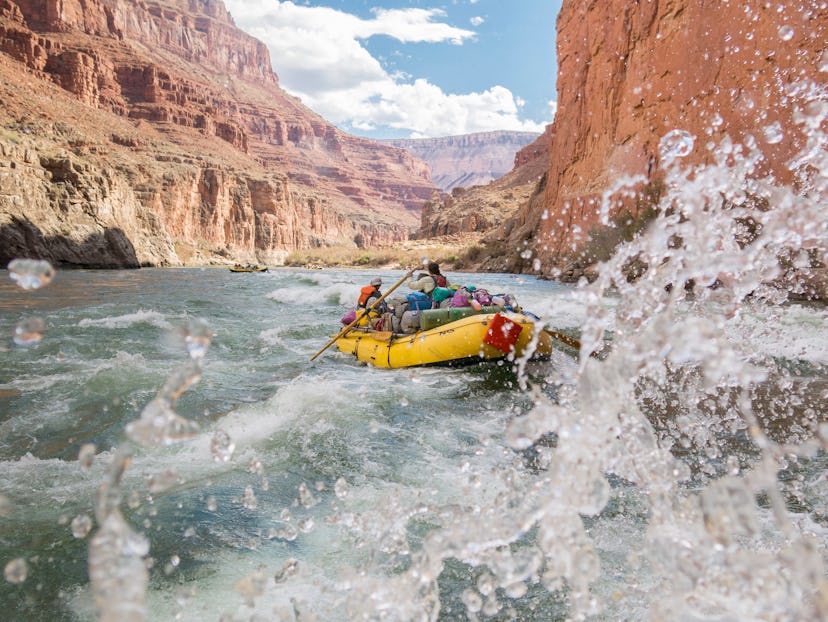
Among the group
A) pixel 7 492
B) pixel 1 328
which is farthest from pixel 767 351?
pixel 1 328

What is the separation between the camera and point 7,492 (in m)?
3.40

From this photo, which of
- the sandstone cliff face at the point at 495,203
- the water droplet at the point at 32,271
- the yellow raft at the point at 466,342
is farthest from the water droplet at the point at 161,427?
the sandstone cliff face at the point at 495,203

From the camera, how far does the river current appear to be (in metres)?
2.09

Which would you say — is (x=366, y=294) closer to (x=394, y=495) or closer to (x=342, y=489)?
(x=342, y=489)

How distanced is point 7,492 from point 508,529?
3386mm

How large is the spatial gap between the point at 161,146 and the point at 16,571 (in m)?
83.1

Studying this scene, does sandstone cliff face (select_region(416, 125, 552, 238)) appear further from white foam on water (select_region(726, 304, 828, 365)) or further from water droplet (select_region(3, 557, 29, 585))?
water droplet (select_region(3, 557, 29, 585))

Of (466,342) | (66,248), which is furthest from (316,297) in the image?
(66,248)

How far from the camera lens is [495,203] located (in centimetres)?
6575

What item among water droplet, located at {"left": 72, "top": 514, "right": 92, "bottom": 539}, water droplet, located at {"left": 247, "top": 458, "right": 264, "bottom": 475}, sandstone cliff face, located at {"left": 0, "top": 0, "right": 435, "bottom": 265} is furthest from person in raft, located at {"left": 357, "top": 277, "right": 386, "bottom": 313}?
sandstone cliff face, located at {"left": 0, "top": 0, "right": 435, "bottom": 265}

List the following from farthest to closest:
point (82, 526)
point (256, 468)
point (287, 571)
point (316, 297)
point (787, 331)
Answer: point (316, 297) → point (787, 331) → point (256, 468) → point (82, 526) → point (287, 571)

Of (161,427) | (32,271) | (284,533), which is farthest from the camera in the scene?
(284,533)

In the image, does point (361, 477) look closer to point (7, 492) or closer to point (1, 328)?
point (7, 492)

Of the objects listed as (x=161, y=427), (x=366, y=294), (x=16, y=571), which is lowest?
(x=16, y=571)
